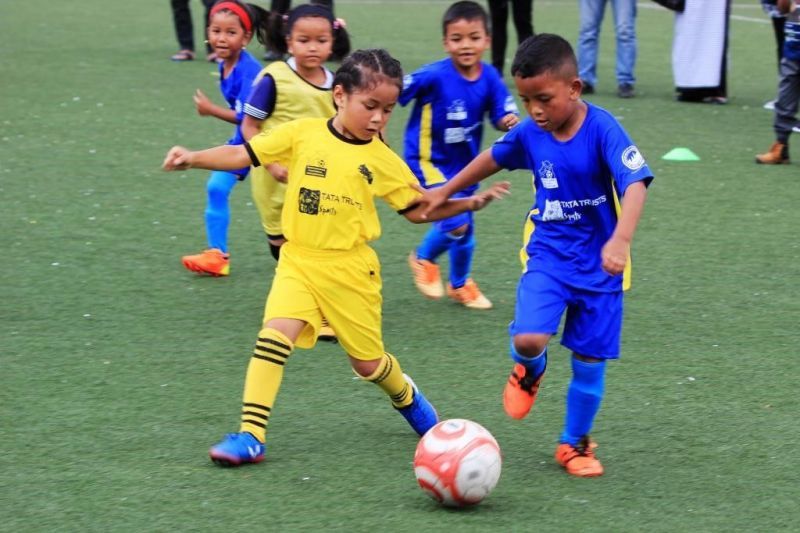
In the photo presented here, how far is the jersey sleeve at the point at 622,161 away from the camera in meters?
4.34

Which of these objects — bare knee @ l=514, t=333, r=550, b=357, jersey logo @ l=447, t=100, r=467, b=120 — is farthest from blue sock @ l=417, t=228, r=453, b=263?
bare knee @ l=514, t=333, r=550, b=357

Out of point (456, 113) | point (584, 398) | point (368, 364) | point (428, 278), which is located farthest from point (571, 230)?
point (428, 278)

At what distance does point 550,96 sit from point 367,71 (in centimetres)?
67

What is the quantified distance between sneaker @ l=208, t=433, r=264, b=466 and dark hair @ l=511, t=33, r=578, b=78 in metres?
1.62

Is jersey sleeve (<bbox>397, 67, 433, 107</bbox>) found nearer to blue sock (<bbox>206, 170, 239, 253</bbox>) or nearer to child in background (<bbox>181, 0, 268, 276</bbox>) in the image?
child in background (<bbox>181, 0, 268, 276</bbox>)

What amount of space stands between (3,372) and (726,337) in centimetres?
341

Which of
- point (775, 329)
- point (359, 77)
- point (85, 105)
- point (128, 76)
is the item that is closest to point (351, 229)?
point (359, 77)

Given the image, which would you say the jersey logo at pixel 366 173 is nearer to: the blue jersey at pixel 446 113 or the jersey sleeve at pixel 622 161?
the jersey sleeve at pixel 622 161

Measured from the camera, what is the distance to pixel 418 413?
4.86 m

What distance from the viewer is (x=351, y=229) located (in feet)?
15.4

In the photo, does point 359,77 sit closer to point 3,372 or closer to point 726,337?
point 3,372

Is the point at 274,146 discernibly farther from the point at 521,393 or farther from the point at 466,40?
the point at 466,40

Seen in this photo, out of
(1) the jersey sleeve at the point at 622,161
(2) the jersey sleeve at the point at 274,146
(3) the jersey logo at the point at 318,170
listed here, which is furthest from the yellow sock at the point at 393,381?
(1) the jersey sleeve at the point at 622,161

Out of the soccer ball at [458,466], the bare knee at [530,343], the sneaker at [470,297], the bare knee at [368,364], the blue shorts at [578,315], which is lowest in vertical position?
the sneaker at [470,297]
